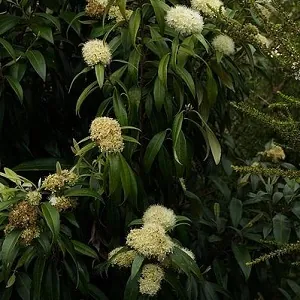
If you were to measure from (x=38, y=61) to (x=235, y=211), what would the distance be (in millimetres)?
992

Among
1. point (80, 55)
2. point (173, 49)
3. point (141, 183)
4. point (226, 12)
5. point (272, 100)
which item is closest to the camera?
point (173, 49)

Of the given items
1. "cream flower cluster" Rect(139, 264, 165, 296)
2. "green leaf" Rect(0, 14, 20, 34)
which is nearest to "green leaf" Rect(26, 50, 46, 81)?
"green leaf" Rect(0, 14, 20, 34)

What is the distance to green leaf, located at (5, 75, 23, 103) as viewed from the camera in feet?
7.34

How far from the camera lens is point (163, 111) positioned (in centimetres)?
237

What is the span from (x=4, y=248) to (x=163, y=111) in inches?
30.5

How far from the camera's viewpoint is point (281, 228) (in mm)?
2596

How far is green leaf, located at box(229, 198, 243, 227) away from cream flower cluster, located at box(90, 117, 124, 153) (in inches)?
34.9

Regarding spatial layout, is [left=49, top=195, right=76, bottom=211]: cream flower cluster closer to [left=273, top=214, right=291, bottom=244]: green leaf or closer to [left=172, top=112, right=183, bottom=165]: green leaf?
[left=172, top=112, right=183, bottom=165]: green leaf

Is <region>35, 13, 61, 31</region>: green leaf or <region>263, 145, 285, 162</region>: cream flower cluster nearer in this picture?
<region>35, 13, 61, 31</region>: green leaf

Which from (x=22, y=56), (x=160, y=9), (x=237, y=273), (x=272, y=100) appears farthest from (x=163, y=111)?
(x=272, y=100)

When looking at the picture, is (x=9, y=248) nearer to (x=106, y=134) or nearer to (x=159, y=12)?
(x=106, y=134)

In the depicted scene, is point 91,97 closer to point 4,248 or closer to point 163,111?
point 163,111

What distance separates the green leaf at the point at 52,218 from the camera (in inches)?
72.4

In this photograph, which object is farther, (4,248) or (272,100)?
(272,100)
